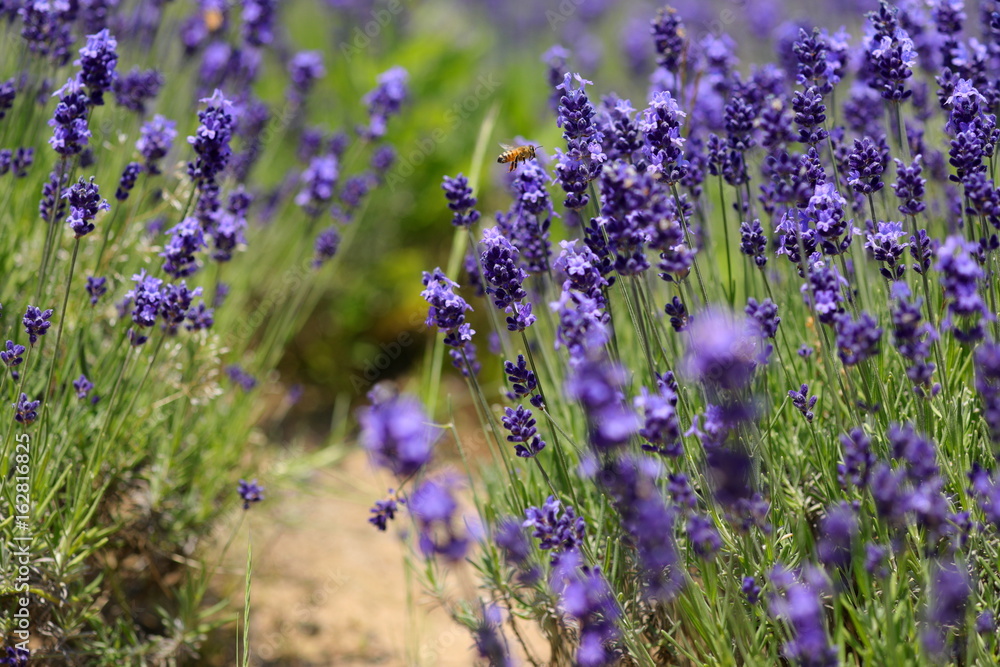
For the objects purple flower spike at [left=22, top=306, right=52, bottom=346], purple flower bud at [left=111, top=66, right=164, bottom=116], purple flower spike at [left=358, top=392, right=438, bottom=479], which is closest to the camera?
purple flower spike at [left=358, top=392, right=438, bottom=479]

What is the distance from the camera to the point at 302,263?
413 cm

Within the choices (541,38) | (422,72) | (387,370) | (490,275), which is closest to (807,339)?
(490,275)

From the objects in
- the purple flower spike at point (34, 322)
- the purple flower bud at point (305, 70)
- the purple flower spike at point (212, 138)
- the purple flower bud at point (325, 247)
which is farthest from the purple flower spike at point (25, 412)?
the purple flower bud at point (305, 70)

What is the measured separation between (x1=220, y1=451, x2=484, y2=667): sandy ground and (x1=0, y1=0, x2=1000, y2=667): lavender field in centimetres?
2

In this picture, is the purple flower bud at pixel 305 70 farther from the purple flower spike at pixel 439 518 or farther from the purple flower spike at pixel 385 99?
the purple flower spike at pixel 439 518

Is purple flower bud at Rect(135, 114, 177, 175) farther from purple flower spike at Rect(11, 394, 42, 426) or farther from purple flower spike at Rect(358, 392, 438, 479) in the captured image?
purple flower spike at Rect(358, 392, 438, 479)

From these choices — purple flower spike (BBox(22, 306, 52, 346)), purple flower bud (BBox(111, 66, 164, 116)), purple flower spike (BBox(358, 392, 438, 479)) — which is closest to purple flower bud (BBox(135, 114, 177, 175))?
purple flower bud (BBox(111, 66, 164, 116))

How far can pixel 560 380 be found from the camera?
2.69 metres

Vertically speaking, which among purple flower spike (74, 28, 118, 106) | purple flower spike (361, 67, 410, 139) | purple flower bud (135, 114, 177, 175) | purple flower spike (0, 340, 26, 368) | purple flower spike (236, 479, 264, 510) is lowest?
purple flower spike (236, 479, 264, 510)

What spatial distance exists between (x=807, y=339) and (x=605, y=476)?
129 centimetres

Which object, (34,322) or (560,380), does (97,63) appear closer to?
(34,322)

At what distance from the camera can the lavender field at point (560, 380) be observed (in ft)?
5.14

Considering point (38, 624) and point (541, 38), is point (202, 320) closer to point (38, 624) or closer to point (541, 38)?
point (38, 624)

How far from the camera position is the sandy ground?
3057 mm
